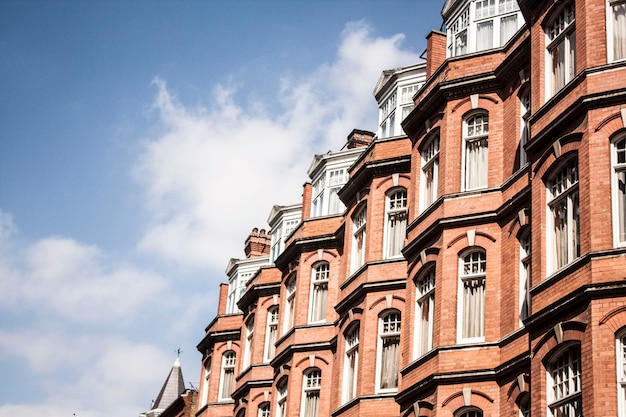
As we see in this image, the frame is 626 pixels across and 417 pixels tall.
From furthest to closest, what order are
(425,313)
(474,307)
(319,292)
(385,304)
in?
(319,292), (385,304), (425,313), (474,307)

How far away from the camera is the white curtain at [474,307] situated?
2662cm

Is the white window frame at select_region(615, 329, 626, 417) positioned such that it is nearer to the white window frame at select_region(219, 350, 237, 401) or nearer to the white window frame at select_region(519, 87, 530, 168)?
the white window frame at select_region(519, 87, 530, 168)

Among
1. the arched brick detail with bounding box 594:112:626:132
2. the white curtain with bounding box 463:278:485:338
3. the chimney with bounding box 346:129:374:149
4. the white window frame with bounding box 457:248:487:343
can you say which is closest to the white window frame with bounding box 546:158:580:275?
the arched brick detail with bounding box 594:112:626:132

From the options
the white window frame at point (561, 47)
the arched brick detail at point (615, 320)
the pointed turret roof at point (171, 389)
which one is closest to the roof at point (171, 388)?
the pointed turret roof at point (171, 389)

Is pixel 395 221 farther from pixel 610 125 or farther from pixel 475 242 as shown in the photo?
pixel 610 125

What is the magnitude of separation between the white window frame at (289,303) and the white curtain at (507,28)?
14180 mm

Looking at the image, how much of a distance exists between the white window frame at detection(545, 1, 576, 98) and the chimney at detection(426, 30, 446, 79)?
25.0 ft

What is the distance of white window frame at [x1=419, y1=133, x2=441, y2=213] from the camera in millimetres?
30016

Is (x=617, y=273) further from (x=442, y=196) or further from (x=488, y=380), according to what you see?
(x=442, y=196)

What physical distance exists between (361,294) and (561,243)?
10.8 meters

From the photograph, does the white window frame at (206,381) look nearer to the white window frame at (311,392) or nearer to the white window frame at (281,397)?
the white window frame at (281,397)

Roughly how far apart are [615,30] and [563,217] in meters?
4.19

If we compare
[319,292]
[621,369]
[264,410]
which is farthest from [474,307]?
[264,410]

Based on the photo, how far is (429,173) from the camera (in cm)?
→ 3070
